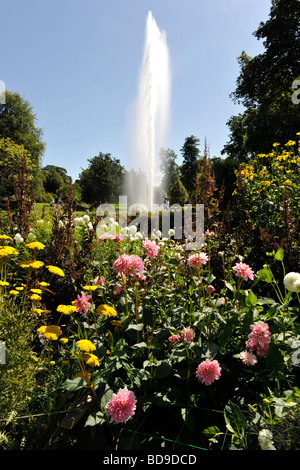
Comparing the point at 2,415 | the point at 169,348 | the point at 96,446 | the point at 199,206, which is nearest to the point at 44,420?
the point at 2,415

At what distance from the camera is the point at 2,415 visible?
4.59 feet

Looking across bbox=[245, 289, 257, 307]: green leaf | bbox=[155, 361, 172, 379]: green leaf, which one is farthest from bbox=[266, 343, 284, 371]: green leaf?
bbox=[155, 361, 172, 379]: green leaf

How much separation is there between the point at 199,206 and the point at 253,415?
1927 millimetres

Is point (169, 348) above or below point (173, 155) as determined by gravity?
below

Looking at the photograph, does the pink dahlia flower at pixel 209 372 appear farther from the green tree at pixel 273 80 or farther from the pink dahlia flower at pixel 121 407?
the green tree at pixel 273 80

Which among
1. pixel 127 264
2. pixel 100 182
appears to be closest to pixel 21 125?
pixel 100 182

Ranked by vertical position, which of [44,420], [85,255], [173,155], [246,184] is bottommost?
[44,420]

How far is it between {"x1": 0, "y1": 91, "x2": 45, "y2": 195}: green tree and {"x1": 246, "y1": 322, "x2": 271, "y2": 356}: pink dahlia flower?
93.2ft

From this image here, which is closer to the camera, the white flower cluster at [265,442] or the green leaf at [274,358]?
the white flower cluster at [265,442]

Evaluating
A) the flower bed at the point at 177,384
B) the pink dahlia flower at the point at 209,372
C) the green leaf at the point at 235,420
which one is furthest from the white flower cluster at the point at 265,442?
the pink dahlia flower at the point at 209,372

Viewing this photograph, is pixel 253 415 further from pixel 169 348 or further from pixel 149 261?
pixel 149 261

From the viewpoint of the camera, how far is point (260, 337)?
133cm

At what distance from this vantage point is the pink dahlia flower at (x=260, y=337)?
4.36 feet

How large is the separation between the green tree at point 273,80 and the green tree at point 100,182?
16.1 meters
